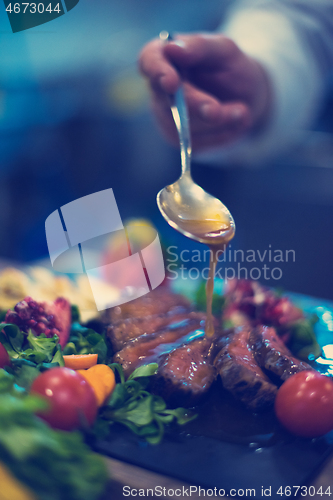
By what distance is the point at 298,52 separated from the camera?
9.57ft

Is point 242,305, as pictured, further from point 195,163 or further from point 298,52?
point 195,163

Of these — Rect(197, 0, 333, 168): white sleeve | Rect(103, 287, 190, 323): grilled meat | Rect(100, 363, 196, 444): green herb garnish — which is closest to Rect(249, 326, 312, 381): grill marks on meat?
Rect(100, 363, 196, 444): green herb garnish

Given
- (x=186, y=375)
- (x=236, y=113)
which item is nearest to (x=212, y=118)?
(x=236, y=113)

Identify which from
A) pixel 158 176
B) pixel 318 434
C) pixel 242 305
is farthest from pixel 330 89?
pixel 318 434

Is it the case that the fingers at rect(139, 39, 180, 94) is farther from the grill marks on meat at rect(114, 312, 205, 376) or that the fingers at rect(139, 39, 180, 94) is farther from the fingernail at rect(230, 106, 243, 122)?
the grill marks on meat at rect(114, 312, 205, 376)

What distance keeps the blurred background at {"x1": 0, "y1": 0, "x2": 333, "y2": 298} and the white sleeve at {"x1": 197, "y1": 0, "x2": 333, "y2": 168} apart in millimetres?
869

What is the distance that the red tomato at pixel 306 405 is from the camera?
4.42 ft

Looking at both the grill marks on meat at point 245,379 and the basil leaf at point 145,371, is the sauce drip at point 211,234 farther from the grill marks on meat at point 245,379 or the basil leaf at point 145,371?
the basil leaf at point 145,371

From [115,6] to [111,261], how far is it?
3596mm

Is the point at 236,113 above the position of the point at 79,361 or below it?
above

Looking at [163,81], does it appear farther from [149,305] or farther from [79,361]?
[79,361]

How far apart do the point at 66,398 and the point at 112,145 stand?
4380 mm

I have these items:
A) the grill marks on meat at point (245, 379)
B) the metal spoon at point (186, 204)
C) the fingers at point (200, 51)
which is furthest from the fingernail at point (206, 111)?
the grill marks on meat at point (245, 379)

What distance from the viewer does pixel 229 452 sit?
131 cm
